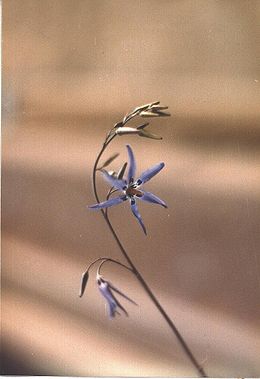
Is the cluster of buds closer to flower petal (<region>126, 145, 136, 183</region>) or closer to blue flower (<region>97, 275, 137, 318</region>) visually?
flower petal (<region>126, 145, 136, 183</region>)

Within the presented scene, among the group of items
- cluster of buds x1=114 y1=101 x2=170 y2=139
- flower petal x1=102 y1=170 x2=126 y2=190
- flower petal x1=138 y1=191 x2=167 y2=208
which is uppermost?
cluster of buds x1=114 y1=101 x2=170 y2=139

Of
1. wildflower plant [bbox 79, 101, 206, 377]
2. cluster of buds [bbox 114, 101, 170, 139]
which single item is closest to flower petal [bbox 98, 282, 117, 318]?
wildflower plant [bbox 79, 101, 206, 377]

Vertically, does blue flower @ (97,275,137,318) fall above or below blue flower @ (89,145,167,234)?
below

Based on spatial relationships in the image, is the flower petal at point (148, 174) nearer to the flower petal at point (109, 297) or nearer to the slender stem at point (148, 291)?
the slender stem at point (148, 291)

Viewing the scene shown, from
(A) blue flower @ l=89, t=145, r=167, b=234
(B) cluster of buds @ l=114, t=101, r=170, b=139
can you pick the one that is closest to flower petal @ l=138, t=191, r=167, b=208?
(A) blue flower @ l=89, t=145, r=167, b=234

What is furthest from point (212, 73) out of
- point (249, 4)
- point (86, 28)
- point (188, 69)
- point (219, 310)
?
point (219, 310)

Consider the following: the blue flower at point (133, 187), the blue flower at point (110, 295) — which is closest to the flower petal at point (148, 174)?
the blue flower at point (133, 187)

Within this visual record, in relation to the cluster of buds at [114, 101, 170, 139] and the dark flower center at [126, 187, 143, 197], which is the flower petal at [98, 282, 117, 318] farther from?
the cluster of buds at [114, 101, 170, 139]
